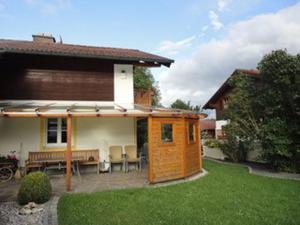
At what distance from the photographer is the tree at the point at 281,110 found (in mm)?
9170

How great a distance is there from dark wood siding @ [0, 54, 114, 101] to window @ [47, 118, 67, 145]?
3.60 feet

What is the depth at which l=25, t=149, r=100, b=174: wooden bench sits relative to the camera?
29.1 ft

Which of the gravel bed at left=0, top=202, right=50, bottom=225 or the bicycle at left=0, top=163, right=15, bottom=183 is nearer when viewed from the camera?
the gravel bed at left=0, top=202, right=50, bottom=225

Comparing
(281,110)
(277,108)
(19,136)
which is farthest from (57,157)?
(281,110)

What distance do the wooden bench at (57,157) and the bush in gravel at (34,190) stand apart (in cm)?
301

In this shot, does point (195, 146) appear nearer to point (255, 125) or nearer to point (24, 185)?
point (255, 125)

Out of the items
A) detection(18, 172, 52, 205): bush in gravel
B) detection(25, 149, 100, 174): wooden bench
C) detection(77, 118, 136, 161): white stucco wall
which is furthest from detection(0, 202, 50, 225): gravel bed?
detection(77, 118, 136, 161): white stucco wall

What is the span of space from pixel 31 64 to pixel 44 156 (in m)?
4.14

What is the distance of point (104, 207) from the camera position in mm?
5488

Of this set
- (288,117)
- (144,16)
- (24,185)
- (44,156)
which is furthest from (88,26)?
(288,117)

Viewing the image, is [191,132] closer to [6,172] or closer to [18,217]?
[18,217]

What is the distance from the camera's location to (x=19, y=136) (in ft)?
31.2

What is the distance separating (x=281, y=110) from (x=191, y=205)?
269 inches

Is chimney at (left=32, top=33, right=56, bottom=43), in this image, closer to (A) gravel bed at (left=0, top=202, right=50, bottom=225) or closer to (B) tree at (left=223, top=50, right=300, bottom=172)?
(A) gravel bed at (left=0, top=202, right=50, bottom=225)
